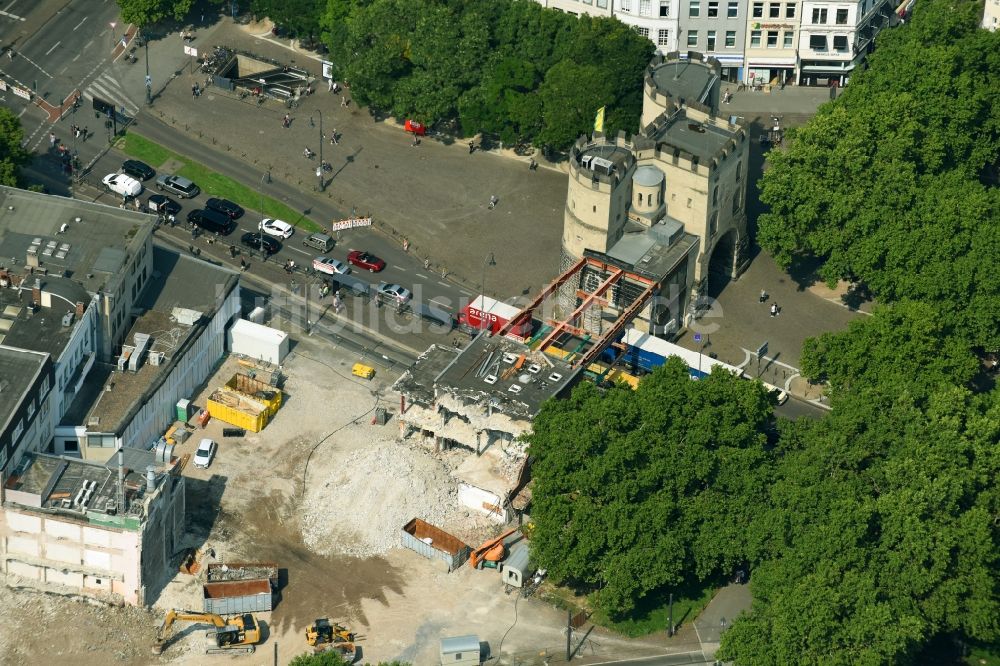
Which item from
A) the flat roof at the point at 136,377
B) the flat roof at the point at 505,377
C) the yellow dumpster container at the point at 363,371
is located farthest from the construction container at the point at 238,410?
the flat roof at the point at 505,377

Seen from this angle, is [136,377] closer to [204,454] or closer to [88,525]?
[204,454]

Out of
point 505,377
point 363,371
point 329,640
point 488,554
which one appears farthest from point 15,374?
point 488,554

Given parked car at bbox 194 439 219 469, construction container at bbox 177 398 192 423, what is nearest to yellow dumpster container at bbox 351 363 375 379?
construction container at bbox 177 398 192 423

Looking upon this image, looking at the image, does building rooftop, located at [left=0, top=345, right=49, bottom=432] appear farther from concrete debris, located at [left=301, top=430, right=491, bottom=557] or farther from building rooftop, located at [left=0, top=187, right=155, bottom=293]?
concrete debris, located at [left=301, top=430, right=491, bottom=557]

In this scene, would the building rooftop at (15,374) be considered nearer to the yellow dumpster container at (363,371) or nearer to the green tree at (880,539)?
the yellow dumpster container at (363,371)

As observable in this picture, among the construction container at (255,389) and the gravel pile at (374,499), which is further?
the construction container at (255,389)
